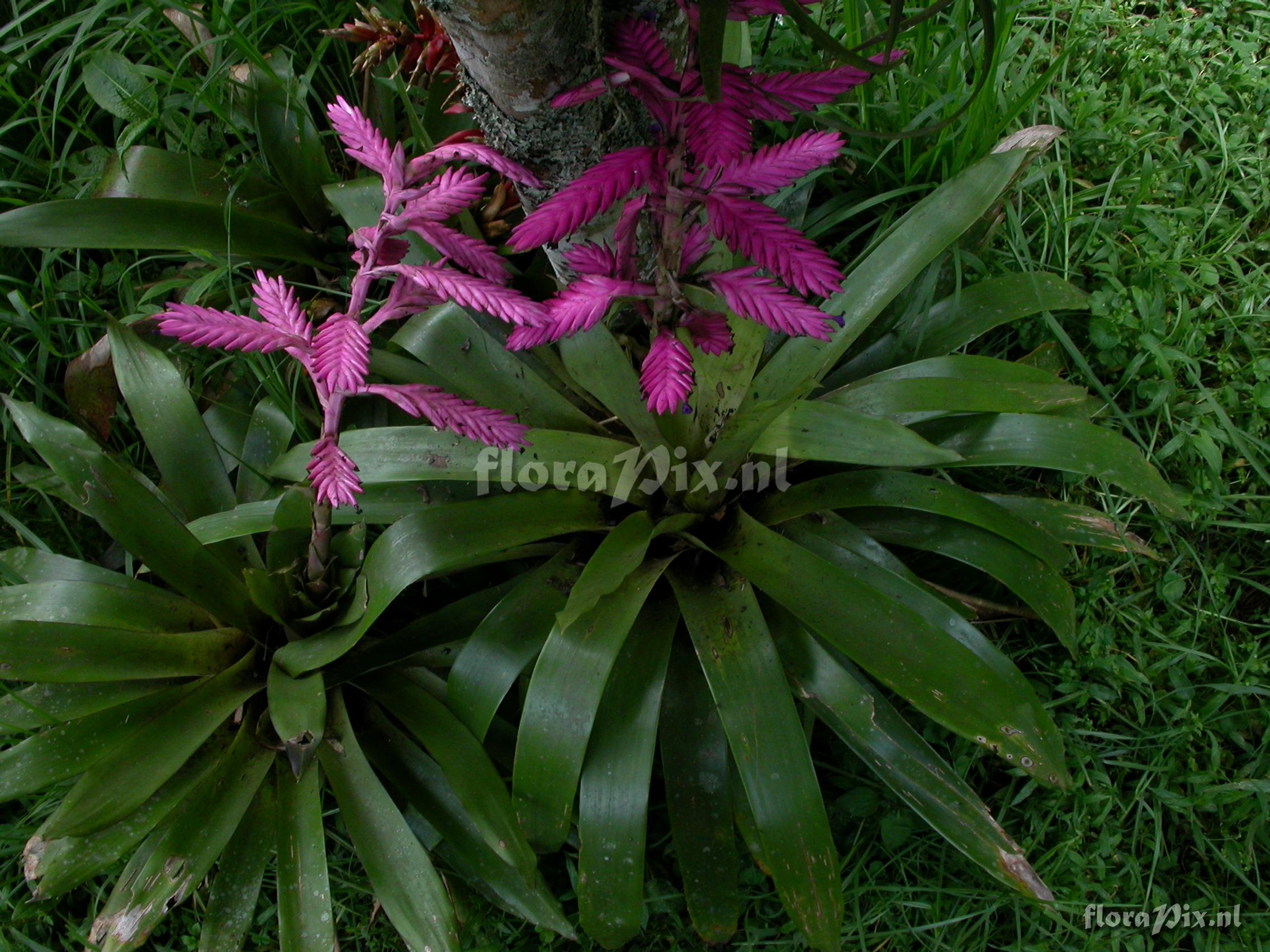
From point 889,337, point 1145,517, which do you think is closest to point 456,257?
point 889,337

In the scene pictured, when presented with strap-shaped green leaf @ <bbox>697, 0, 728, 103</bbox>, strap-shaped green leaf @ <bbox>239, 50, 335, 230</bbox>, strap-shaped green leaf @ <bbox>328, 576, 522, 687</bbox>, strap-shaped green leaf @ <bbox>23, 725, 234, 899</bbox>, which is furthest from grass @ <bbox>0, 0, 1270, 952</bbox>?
strap-shaped green leaf @ <bbox>697, 0, 728, 103</bbox>

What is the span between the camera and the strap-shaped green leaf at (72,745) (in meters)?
1.54

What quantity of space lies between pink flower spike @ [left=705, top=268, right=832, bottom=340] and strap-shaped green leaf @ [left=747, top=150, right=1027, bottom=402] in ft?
1.64

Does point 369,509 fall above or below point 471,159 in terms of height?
below

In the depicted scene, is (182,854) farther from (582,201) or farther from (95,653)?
(582,201)

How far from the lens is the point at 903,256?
1744 mm

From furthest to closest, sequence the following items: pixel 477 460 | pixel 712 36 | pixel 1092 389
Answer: pixel 1092 389 < pixel 477 460 < pixel 712 36

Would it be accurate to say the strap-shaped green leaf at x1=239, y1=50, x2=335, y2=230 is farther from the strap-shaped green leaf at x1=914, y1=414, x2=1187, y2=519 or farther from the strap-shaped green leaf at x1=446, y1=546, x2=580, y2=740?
the strap-shaped green leaf at x1=914, y1=414, x2=1187, y2=519

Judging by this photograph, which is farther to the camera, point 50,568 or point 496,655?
point 50,568

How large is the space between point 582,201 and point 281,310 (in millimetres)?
518

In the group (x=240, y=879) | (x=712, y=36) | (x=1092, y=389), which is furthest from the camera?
(x=1092, y=389)

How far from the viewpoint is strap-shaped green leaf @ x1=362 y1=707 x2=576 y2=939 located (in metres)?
1.61

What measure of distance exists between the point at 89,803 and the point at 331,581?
20.1 inches

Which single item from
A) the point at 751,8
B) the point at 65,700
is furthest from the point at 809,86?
the point at 65,700
